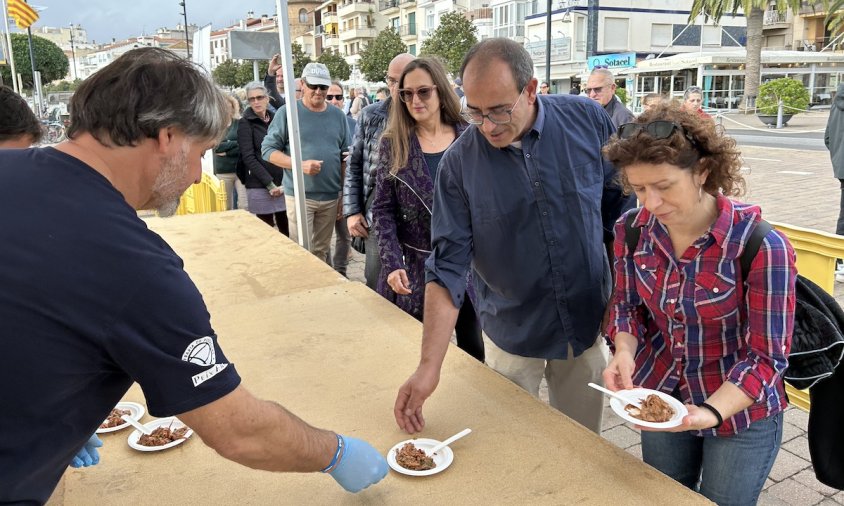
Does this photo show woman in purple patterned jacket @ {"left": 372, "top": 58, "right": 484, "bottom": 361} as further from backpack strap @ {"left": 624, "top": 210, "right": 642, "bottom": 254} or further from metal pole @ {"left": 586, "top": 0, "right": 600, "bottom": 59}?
metal pole @ {"left": 586, "top": 0, "right": 600, "bottom": 59}

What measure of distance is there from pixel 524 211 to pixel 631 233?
1.37ft

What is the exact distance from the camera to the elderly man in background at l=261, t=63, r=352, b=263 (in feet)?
16.7

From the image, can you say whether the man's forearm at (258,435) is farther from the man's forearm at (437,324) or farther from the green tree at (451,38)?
the green tree at (451,38)

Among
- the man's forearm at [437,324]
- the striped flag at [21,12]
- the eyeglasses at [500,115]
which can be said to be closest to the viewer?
the man's forearm at [437,324]

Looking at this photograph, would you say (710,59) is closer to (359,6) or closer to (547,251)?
(547,251)

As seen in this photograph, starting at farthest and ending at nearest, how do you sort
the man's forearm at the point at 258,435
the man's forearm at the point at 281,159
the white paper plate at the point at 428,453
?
the man's forearm at the point at 281,159
the white paper plate at the point at 428,453
the man's forearm at the point at 258,435

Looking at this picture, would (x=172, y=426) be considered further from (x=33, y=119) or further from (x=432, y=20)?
(x=432, y=20)

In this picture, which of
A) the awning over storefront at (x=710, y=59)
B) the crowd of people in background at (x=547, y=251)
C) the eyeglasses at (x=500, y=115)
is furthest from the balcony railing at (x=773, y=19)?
the eyeglasses at (x=500, y=115)

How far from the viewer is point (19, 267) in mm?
980

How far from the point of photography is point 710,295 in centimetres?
162

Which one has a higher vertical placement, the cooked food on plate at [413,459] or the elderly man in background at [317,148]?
the elderly man in background at [317,148]

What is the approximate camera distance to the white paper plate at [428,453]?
60.0 inches

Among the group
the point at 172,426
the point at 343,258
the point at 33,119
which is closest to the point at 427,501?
the point at 172,426

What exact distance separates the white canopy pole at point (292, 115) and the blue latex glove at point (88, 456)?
9.37 feet
